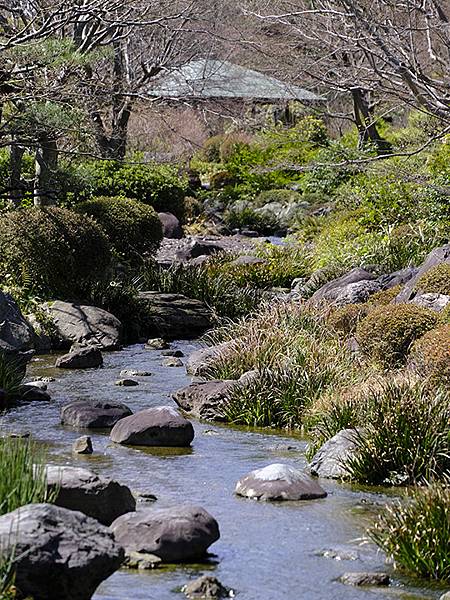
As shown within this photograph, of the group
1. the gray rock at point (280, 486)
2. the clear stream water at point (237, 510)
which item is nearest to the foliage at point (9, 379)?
the clear stream water at point (237, 510)

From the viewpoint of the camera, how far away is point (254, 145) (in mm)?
39375

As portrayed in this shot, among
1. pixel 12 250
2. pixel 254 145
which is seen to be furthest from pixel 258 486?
pixel 254 145

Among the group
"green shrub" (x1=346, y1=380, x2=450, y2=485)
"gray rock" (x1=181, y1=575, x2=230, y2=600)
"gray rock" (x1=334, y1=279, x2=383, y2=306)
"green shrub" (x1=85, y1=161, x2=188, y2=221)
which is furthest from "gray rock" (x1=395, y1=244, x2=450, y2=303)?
"green shrub" (x1=85, y1=161, x2=188, y2=221)

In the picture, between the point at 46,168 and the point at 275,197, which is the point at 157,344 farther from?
the point at 275,197

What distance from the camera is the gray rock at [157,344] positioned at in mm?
16578

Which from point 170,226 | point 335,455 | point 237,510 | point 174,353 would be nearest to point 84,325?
point 174,353

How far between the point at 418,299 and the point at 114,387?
4213 millimetres

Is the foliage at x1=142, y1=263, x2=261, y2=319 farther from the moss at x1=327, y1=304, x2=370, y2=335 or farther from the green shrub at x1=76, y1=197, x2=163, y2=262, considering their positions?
the moss at x1=327, y1=304, x2=370, y2=335

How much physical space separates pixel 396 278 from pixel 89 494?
1079 cm

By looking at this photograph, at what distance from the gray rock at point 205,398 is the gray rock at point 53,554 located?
Result: 6231 millimetres

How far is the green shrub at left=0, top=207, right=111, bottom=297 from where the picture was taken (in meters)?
16.9

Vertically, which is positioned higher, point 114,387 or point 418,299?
point 418,299

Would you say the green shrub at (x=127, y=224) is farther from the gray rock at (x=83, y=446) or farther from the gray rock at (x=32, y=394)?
the gray rock at (x=83, y=446)

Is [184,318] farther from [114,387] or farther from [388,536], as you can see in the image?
[388,536]
